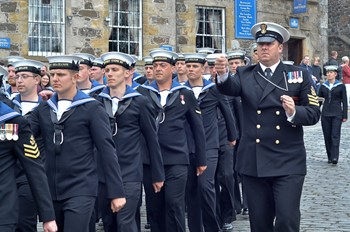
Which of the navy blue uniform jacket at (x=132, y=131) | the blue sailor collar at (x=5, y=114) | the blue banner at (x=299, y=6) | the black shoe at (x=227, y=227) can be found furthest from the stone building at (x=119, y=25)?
the blue sailor collar at (x=5, y=114)

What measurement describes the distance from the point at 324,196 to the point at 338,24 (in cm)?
2764

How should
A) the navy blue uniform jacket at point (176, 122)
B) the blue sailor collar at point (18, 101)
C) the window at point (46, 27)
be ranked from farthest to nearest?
1. the window at point (46, 27)
2. the navy blue uniform jacket at point (176, 122)
3. the blue sailor collar at point (18, 101)

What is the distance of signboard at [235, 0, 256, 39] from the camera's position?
27281 millimetres

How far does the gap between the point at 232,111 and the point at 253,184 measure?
15.6ft

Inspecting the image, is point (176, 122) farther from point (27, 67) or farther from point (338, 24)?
point (338, 24)

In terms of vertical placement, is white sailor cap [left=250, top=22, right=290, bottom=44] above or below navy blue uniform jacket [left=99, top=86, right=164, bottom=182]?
above

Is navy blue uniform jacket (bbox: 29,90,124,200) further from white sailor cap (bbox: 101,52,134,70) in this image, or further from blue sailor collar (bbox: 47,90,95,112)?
white sailor cap (bbox: 101,52,134,70)

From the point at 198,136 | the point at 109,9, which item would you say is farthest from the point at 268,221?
the point at 109,9

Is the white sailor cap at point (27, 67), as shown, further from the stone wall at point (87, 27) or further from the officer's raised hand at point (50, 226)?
the stone wall at point (87, 27)

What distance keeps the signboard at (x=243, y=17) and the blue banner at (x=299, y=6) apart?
2.54 metres

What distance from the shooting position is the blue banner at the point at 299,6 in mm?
29422

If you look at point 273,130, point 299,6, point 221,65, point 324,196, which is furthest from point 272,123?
point 299,6

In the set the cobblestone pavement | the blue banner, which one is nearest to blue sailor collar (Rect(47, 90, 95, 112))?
the cobblestone pavement

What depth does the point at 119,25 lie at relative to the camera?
24719 millimetres
